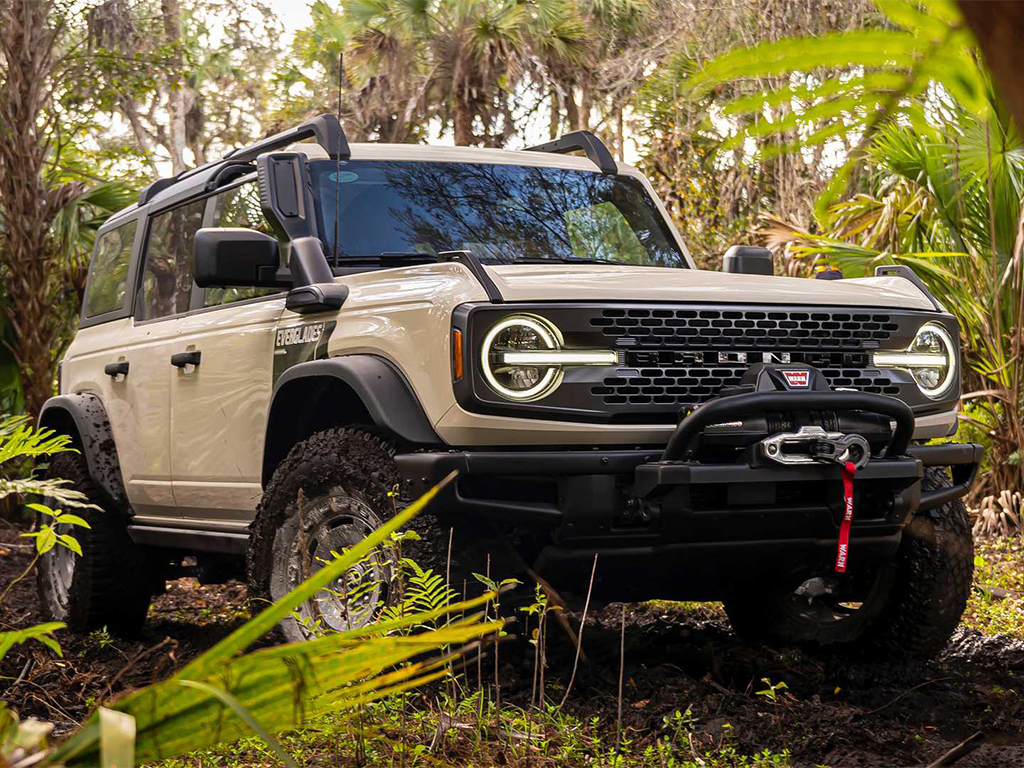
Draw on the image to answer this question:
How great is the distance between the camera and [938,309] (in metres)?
4.83

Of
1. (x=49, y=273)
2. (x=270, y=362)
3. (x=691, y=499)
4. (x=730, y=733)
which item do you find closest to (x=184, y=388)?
(x=270, y=362)

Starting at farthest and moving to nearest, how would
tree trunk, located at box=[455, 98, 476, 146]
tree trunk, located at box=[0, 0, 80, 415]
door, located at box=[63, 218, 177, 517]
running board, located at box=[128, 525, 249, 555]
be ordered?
tree trunk, located at box=[455, 98, 476, 146] → tree trunk, located at box=[0, 0, 80, 415] → door, located at box=[63, 218, 177, 517] → running board, located at box=[128, 525, 249, 555]

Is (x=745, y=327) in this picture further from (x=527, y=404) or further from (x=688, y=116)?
(x=688, y=116)

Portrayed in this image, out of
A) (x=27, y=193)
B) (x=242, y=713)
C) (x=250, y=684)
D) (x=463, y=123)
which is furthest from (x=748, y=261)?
(x=463, y=123)

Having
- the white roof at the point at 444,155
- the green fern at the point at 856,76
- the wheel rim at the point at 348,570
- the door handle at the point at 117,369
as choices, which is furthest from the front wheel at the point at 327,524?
the green fern at the point at 856,76

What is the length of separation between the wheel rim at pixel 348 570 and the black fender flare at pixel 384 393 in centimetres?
29

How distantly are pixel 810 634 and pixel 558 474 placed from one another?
183cm

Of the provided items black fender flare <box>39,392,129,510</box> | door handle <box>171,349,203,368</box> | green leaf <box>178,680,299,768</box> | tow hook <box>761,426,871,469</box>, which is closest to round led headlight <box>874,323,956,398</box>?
tow hook <box>761,426,871,469</box>

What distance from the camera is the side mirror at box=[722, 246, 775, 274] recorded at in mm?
5672

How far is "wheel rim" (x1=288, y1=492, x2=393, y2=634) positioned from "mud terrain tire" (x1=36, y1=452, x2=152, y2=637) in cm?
187

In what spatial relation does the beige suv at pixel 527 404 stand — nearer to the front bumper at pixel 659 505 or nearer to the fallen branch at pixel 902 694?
the front bumper at pixel 659 505

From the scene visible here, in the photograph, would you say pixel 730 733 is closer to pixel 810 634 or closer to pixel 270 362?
pixel 810 634

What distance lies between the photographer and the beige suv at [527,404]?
397cm

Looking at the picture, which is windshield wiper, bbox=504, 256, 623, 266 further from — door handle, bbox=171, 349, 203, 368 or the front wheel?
door handle, bbox=171, 349, 203, 368
